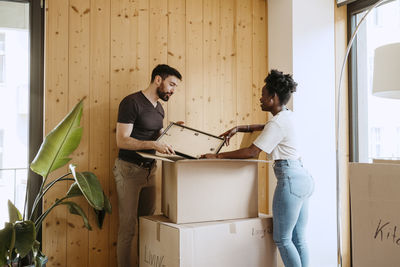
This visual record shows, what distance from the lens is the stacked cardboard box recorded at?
6.72 feet

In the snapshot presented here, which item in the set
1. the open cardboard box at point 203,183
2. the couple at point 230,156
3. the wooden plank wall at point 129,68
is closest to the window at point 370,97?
the wooden plank wall at point 129,68

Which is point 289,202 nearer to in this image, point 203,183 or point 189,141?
point 203,183

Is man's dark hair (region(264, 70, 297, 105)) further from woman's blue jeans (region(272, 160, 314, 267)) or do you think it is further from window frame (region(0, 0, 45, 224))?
window frame (region(0, 0, 45, 224))

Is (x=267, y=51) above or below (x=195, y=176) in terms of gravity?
above

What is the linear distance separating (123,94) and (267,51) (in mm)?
1379

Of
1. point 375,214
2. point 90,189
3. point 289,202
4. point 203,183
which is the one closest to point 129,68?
point 90,189

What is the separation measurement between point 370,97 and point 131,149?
202 cm

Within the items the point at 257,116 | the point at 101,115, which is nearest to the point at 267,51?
the point at 257,116

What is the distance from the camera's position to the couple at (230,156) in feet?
6.95

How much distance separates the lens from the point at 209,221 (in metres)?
2.17

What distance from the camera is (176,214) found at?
211 cm

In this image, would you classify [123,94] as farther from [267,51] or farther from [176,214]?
[267,51]

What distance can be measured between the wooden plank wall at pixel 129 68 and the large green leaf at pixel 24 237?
2.10ft

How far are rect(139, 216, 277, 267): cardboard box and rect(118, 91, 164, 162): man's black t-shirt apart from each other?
18.7 inches
